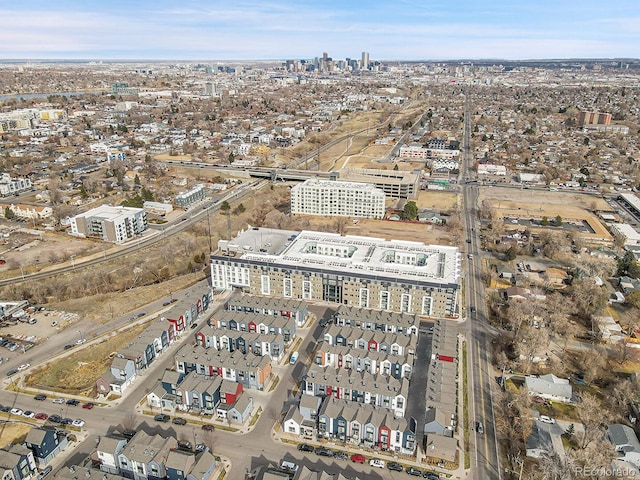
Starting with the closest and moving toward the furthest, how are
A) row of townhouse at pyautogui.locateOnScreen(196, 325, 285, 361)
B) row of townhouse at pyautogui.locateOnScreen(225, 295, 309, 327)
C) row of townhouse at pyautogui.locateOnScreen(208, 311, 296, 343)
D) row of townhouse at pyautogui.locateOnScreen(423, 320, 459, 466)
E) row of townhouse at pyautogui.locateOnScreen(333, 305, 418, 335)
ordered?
row of townhouse at pyautogui.locateOnScreen(423, 320, 459, 466)
row of townhouse at pyautogui.locateOnScreen(196, 325, 285, 361)
row of townhouse at pyautogui.locateOnScreen(208, 311, 296, 343)
row of townhouse at pyautogui.locateOnScreen(333, 305, 418, 335)
row of townhouse at pyautogui.locateOnScreen(225, 295, 309, 327)

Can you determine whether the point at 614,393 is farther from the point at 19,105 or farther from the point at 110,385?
the point at 19,105

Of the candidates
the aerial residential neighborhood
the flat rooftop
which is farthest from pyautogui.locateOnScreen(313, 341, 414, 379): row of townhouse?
the flat rooftop

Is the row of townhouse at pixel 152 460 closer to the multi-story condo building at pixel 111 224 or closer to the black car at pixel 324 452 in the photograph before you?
the black car at pixel 324 452

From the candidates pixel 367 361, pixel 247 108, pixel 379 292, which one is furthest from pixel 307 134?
pixel 367 361

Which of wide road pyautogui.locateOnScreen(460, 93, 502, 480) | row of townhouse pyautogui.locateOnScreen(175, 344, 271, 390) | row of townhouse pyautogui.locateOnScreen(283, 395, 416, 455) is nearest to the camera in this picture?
wide road pyautogui.locateOnScreen(460, 93, 502, 480)

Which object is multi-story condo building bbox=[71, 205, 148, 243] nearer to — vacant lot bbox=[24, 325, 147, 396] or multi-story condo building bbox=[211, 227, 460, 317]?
multi-story condo building bbox=[211, 227, 460, 317]

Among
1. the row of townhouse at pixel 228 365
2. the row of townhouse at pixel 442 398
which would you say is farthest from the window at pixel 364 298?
the row of townhouse at pixel 228 365
